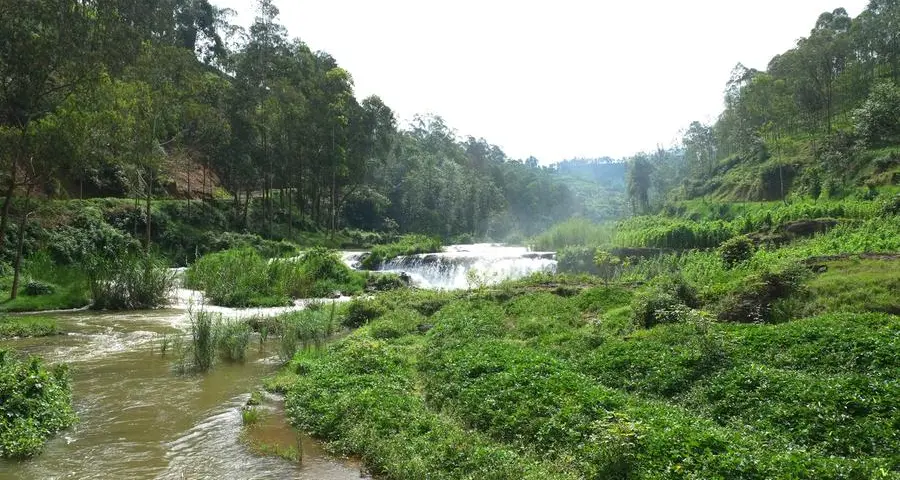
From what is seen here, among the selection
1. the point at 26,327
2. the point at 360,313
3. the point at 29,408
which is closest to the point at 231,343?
the point at 29,408

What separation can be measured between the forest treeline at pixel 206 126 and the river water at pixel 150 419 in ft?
26.2

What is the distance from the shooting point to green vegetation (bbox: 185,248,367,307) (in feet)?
64.6

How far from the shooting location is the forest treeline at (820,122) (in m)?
36.5

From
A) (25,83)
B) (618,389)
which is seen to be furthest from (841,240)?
(25,83)

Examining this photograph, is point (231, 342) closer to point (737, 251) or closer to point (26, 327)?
point (26, 327)

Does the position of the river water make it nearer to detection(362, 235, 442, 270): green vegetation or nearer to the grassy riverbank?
the grassy riverbank

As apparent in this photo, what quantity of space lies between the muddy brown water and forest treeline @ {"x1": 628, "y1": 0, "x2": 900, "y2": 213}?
120ft

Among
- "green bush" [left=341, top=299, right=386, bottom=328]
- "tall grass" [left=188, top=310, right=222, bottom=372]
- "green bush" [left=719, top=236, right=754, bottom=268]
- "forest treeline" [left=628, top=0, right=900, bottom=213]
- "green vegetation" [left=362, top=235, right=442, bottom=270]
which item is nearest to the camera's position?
"tall grass" [left=188, top=310, right=222, bottom=372]

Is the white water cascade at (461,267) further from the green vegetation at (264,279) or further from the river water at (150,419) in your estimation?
the river water at (150,419)

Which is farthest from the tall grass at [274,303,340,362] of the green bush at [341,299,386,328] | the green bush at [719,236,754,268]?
the green bush at [719,236,754,268]

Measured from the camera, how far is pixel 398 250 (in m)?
32.6

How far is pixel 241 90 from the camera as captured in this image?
36.3m

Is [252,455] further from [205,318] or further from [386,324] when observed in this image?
[386,324]

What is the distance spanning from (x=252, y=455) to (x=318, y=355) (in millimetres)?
4319
